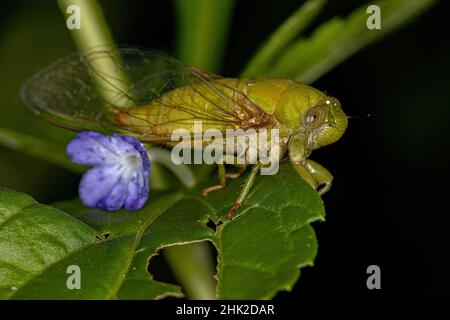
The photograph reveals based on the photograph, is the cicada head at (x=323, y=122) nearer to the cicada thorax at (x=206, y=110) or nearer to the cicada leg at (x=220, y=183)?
the cicada thorax at (x=206, y=110)

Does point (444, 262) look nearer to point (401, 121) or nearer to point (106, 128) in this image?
point (401, 121)

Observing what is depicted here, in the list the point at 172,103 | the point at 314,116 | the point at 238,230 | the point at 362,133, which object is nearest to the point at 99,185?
the point at 172,103

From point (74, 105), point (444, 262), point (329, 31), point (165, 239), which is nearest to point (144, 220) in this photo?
point (165, 239)

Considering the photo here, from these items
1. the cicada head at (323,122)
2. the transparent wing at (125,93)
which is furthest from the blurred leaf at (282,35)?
the cicada head at (323,122)

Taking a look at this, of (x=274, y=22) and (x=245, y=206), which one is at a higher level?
(x=274, y=22)

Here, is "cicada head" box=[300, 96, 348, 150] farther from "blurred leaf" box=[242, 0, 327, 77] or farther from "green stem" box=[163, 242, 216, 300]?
"green stem" box=[163, 242, 216, 300]

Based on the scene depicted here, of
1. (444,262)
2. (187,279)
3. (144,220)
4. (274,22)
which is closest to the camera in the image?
(144,220)

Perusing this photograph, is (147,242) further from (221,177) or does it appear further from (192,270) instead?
(192,270)

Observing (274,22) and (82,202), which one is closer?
(82,202)
